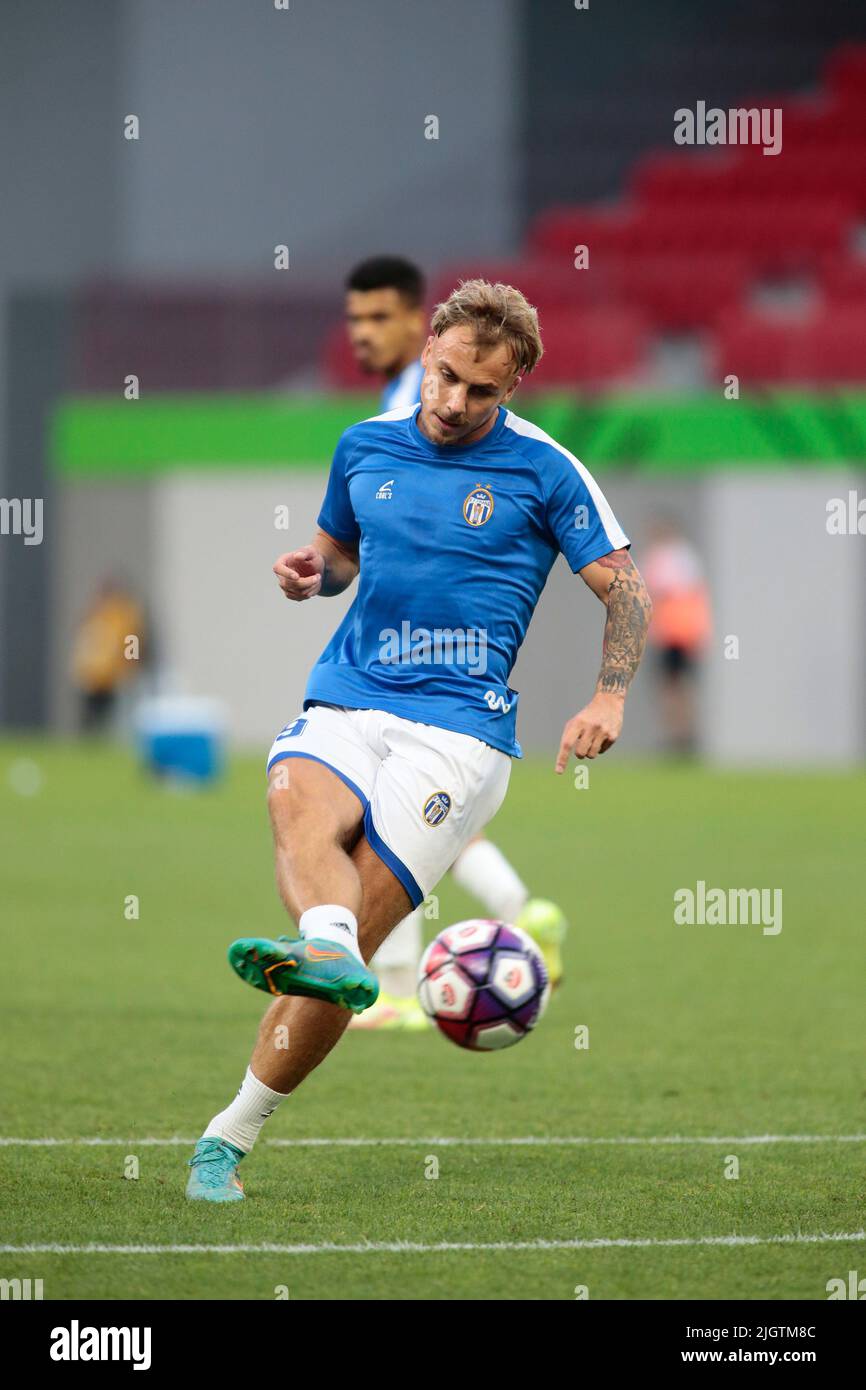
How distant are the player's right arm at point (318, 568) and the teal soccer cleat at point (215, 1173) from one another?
1.41m

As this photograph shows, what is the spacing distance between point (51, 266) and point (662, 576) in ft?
39.5

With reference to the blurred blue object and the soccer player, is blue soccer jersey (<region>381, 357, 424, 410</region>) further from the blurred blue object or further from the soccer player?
the blurred blue object

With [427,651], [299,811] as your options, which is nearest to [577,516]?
[427,651]

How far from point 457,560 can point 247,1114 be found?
1.53 metres

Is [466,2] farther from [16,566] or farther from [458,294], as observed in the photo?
[458,294]

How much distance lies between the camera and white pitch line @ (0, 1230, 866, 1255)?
4965mm

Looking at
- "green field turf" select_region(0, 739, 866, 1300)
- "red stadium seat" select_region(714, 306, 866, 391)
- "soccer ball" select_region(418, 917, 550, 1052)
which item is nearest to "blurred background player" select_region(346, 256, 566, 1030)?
Result: "green field turf" select_region(0, 739, 866, 1300)

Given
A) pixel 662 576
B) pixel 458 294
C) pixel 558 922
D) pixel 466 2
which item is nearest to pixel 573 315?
pixel 662 576

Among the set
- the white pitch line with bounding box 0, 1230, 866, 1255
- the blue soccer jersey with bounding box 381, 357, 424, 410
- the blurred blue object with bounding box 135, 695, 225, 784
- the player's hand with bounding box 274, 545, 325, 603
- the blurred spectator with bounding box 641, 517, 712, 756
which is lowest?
the white pitch line with bounding box 0, 1230, 866, 1255

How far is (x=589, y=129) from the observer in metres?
30.2

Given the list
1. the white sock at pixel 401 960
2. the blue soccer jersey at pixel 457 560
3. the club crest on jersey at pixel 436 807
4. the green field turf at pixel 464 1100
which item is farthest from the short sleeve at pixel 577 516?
the white sock at pixel 401 960

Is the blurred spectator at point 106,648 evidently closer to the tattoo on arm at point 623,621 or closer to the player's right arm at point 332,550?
the player's right arm at point 332,550

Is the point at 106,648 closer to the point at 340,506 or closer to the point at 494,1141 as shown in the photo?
the point at 494,1141

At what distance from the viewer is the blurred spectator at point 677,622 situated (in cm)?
2450
